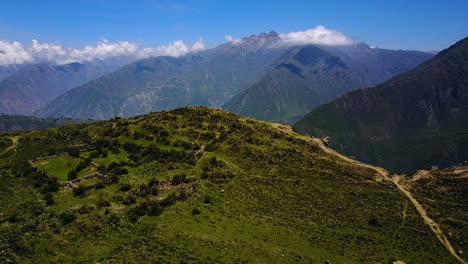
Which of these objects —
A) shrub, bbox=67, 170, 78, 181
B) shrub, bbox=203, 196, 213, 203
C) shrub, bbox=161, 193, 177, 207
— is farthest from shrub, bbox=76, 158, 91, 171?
shrub, bbox=203, 196, 213, 203

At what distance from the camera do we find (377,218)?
6662cm

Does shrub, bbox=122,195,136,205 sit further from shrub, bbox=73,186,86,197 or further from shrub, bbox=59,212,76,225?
shrub, bbox=59,212,76,225

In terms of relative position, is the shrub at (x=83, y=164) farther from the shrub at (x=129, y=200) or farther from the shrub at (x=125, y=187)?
the shrub at (x=129, y=200)

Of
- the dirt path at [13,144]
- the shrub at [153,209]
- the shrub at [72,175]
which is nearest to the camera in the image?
the shrub at [153,209]

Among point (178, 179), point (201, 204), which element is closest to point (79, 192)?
point (178, 179)

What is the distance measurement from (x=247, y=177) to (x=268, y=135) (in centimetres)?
2465

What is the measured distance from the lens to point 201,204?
6850 cm

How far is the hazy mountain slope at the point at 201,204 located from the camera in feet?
180

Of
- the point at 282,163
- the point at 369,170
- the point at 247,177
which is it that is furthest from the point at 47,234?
the point at 369,170

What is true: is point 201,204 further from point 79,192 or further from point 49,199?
point 49,199

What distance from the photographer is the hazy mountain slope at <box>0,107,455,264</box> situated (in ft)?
180

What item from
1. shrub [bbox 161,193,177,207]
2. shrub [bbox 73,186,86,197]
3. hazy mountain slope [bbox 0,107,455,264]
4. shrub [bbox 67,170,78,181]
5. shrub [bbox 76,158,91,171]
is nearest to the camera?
hazy mountain slope [bbox 0,107,455,264]

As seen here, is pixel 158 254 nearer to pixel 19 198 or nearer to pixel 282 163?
pixel 19 198

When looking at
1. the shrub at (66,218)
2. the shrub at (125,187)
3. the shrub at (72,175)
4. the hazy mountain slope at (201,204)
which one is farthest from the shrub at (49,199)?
the shrub at (125,187)
